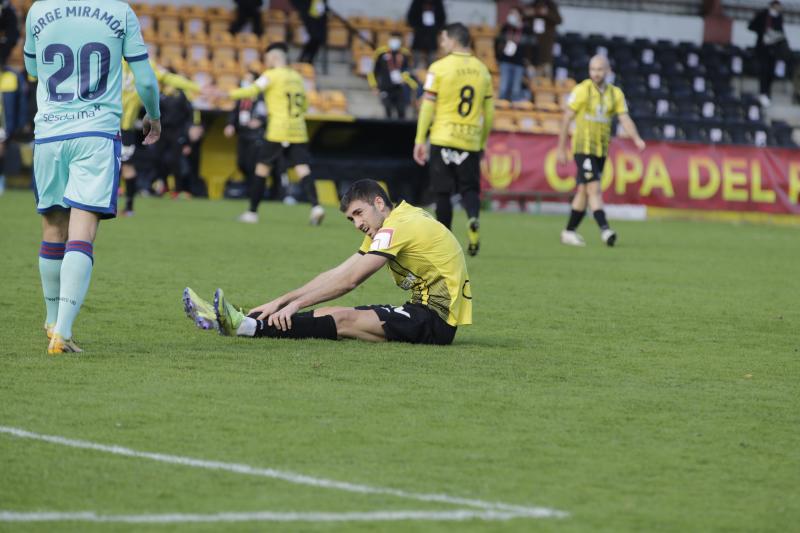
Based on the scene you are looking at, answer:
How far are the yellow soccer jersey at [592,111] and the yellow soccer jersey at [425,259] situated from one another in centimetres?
921

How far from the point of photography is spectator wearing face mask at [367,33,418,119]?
27.2 m

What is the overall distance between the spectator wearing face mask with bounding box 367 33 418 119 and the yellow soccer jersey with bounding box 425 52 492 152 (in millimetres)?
12198

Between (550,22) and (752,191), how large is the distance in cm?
615

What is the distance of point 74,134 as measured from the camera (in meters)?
7.75

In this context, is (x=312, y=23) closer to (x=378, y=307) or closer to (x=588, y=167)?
(x=588, y=167)

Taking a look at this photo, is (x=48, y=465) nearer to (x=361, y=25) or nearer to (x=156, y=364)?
(x=156, y=364)

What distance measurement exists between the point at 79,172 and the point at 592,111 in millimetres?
10465

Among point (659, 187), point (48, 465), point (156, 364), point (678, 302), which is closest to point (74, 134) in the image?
point (156, 364)

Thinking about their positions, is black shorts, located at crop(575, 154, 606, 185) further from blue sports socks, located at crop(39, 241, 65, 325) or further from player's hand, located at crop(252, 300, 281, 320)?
blue sports socks, located at crop(39, 241, 65, 325)

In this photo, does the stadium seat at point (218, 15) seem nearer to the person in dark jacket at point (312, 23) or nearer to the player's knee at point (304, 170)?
the person in dark jacket at point (312, 23)

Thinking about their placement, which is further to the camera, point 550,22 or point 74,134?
point 550,22

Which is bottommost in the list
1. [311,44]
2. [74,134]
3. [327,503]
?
[327,503]

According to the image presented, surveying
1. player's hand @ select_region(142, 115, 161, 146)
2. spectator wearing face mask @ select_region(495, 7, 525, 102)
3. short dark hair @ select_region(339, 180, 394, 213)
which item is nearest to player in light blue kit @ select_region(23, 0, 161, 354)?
player's hand @ select_region(142, 115, 161, 146)

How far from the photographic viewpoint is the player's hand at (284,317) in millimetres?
7891
